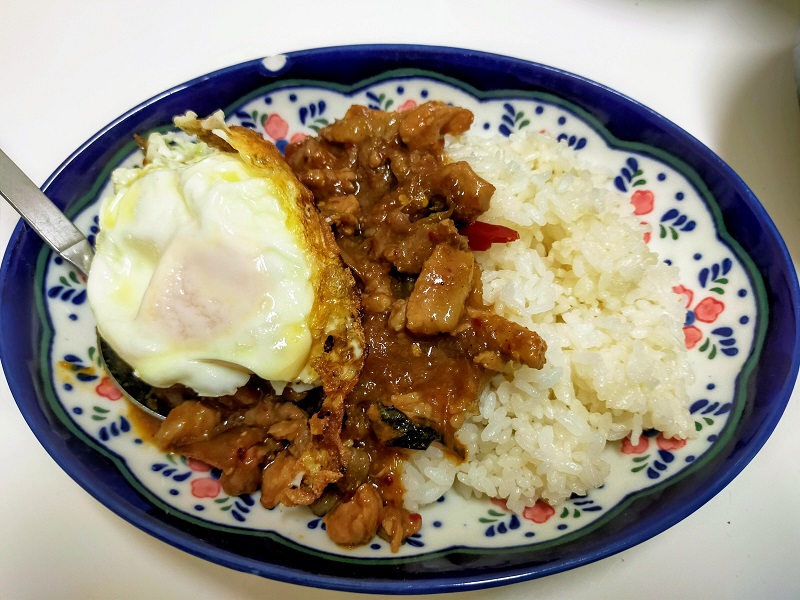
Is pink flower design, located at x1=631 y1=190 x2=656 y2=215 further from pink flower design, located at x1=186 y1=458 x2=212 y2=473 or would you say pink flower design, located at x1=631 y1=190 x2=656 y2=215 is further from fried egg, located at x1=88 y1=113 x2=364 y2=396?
pink flower design, located at x1=186 y1=458 x2=212 y2=473

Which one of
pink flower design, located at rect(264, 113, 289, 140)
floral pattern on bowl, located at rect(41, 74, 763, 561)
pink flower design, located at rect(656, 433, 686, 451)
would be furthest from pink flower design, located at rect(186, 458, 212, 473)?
pink flower design, located at rect(656, 433, 686, 451)

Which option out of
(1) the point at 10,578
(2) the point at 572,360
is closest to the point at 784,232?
(2) the point at 572,360

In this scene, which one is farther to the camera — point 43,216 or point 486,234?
point 486,234

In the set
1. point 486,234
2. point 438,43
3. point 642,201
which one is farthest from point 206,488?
point 438,43

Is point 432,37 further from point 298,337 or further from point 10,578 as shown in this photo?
point 10,578

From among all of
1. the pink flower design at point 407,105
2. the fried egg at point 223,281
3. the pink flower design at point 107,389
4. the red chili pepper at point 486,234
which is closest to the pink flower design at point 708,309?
the red chili pepper at point 486,234

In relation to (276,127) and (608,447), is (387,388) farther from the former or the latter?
(276,127)

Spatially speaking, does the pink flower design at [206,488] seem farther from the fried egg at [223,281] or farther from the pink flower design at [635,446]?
the pink flower design at [635,446]
